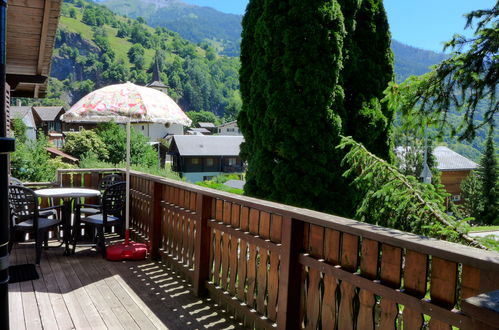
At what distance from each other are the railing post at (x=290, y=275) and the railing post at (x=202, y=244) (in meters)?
1.30

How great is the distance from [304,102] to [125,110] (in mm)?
4112

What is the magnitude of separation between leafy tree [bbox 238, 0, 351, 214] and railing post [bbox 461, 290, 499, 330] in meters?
6.99

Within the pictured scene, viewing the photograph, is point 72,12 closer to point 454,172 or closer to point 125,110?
point 454,172

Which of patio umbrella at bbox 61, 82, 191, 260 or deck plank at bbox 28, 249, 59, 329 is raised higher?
patio umbrella at bbox 61, 82, 191, 260

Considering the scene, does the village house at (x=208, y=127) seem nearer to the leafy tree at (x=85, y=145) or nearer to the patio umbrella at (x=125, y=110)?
the leafy tree at (x=85, y=145)

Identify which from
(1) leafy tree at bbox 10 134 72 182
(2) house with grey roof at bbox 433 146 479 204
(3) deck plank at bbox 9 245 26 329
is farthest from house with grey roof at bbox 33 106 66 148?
(3) deck plank at bbox 9 245 26 329

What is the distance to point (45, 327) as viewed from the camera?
331 centimetres

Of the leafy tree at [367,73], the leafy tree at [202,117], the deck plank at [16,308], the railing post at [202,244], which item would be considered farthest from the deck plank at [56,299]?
the leafy tree at [202,117]

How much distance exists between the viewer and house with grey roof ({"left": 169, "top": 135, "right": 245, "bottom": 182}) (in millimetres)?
56344

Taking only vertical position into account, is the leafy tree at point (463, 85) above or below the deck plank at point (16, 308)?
above

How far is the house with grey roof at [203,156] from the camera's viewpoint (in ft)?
185

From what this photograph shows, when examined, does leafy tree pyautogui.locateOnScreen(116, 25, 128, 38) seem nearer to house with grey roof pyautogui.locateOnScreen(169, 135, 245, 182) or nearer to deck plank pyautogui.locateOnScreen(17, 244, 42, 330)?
house with grey roof pyautogui.locateOnScreen(169, 135, 245, 182)

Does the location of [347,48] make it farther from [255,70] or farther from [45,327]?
[45,327]

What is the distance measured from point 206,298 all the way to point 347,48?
641 centimetres
